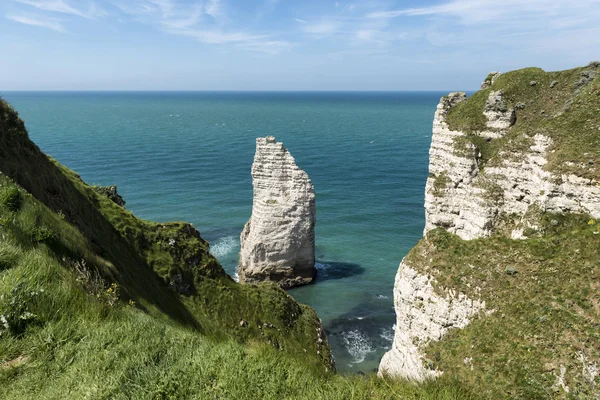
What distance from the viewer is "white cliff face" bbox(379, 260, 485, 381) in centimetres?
2119

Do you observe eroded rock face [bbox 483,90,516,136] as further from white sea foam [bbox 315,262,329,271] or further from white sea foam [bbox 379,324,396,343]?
white sea foam [bbox 315,262,329,271]

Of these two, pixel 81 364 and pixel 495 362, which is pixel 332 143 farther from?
pixel 81 364

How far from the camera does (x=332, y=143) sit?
124938 millimetres

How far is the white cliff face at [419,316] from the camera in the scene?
21188 millimetres

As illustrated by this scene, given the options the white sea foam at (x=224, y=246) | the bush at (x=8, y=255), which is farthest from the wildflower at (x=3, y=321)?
the white sea foam at (x=224, y=246)

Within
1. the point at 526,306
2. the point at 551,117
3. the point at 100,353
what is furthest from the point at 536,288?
the point at 100,353

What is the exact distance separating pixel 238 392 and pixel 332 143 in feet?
397

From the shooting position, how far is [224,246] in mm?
57188

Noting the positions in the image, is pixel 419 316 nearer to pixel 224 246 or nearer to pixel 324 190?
pixel 224 246

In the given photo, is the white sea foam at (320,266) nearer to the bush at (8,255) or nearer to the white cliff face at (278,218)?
the white cliff face at (278,218)

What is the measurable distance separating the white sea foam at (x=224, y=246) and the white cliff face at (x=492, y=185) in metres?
31.5

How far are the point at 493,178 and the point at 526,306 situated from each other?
13.3 m

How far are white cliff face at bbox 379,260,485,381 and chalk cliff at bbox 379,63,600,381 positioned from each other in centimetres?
6

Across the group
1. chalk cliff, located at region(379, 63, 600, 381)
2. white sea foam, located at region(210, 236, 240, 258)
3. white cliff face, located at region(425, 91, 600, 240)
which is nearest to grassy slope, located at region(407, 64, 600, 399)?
chalk cliff, located at region(379, 63, 600, 381)
